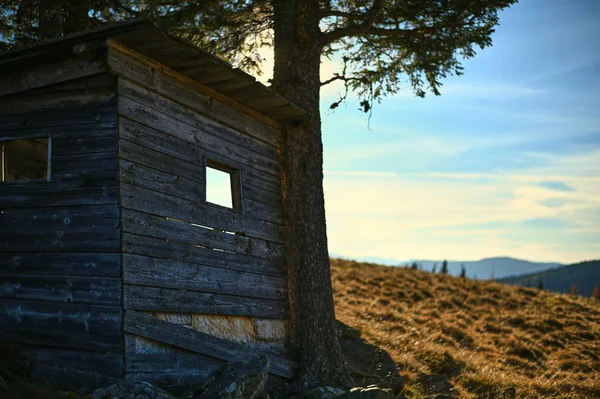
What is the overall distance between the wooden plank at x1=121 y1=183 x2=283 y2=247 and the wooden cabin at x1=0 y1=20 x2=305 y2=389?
24mm

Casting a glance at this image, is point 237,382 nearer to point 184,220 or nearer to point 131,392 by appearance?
point 131,392

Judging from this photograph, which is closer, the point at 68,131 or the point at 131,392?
the point at 131,392

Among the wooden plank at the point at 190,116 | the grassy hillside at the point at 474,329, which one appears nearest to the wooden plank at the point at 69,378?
the wooden plank at the point at 190,116

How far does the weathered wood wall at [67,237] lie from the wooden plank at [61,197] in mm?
13

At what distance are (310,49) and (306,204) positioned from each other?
3.05 metres

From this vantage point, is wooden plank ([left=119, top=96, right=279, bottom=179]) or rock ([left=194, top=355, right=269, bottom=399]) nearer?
rock ([left=194, top=355, right=269, bottom=399])

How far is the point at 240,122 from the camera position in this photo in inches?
448

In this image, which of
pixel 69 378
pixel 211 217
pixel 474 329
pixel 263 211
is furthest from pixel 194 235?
pixel 474 329

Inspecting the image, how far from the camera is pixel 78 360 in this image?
8688mm

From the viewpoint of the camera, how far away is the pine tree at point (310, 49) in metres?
12.1

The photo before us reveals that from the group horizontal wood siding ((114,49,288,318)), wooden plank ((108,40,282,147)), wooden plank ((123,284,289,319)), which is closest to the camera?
wooden plank ((123,284,289,319))

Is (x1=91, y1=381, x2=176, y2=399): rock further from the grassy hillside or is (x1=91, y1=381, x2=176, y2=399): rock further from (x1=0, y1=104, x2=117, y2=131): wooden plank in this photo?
the grassy hillside

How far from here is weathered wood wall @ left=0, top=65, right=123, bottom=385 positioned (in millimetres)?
8625

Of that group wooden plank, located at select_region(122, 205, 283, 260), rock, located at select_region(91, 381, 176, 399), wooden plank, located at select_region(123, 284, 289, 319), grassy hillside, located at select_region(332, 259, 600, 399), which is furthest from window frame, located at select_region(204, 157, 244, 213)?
grassy hillside, located at select_region(332, 259, 600, 399)
